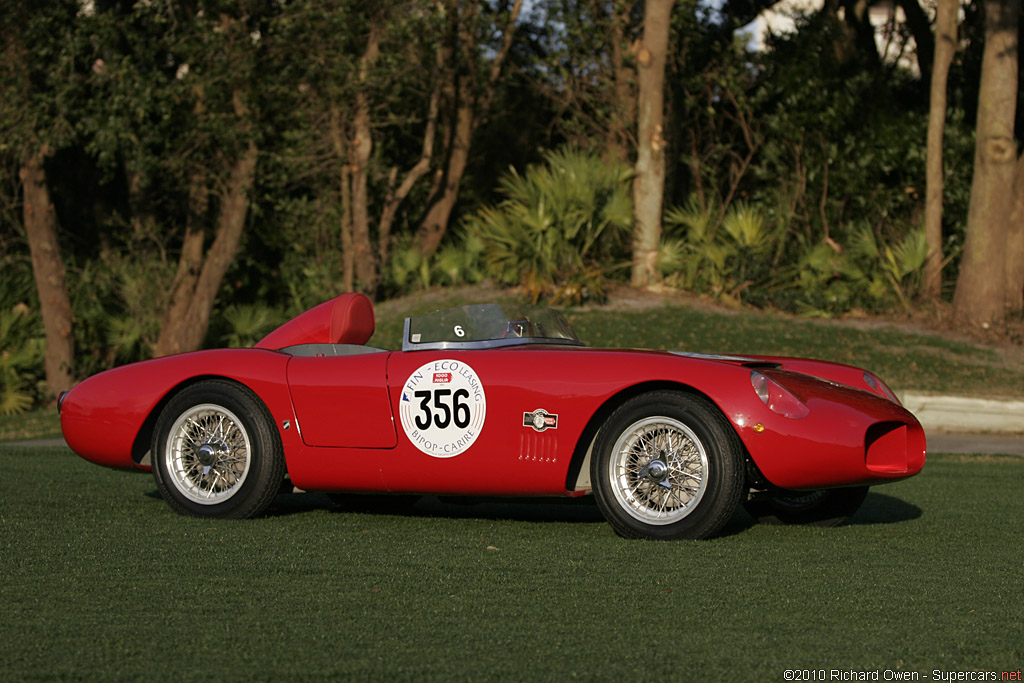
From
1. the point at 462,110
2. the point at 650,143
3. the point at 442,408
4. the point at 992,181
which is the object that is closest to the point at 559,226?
the point at 650,143

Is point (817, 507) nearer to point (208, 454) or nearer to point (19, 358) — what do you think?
point (208, 454)

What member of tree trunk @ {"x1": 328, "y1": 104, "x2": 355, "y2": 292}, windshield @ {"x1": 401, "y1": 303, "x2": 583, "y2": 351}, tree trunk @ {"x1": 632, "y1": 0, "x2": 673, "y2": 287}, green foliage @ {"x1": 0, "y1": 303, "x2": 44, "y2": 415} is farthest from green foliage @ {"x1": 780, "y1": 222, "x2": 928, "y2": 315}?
windshield @ {"x1": 401, "y1": 303, "x2": 583, "y2": 351}

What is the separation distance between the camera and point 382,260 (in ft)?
66.8

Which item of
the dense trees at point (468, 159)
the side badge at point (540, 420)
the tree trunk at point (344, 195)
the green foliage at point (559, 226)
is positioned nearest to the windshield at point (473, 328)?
the side badge at point (540, 420)

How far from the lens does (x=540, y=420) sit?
548 centimetres

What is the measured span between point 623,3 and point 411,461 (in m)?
15.7

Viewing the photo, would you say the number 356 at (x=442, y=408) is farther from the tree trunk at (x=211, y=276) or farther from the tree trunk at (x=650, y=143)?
the tree trunk at (x=211, y=276)

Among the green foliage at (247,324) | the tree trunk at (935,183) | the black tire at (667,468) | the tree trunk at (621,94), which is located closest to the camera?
the black tire at (667,468)

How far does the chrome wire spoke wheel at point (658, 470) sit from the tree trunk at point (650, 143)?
506 inches

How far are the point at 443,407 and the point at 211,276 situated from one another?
14.9 metres

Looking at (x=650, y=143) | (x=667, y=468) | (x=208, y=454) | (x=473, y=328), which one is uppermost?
(x=650, y=143)

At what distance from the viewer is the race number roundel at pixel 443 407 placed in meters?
5.59

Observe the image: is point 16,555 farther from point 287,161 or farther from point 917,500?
point 287,161

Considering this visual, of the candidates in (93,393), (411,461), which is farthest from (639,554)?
(93,393)
